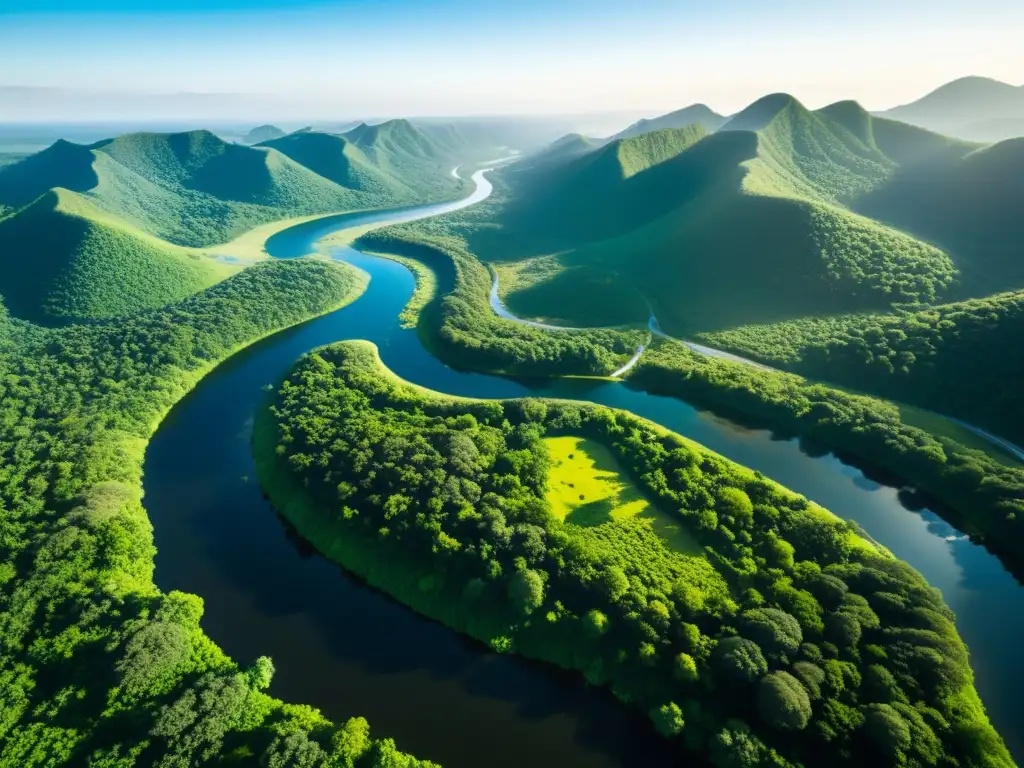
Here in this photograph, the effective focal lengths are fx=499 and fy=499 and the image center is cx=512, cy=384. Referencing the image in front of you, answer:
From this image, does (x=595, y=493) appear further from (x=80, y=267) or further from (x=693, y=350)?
(x=80, y=267)

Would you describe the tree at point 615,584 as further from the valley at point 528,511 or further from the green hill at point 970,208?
the green hill at point 970,208

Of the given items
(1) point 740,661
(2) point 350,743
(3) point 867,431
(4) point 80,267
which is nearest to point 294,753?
(2) point 350,743

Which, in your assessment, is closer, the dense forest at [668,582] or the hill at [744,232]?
the dense forest at [668,582]

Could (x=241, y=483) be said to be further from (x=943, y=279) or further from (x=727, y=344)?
(x=943, y=279)

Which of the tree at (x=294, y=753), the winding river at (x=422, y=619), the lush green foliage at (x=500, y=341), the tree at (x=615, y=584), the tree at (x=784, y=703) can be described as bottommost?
the winding river at (x=422, y=619)

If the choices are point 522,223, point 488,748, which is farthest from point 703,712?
point 522,223

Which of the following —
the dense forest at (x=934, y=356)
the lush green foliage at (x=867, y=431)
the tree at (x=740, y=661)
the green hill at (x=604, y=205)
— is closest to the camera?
the tree at (x=740, y=661)

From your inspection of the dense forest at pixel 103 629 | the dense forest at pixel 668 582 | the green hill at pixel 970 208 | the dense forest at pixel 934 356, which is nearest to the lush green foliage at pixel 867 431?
the dense forest at pixel 934 356
